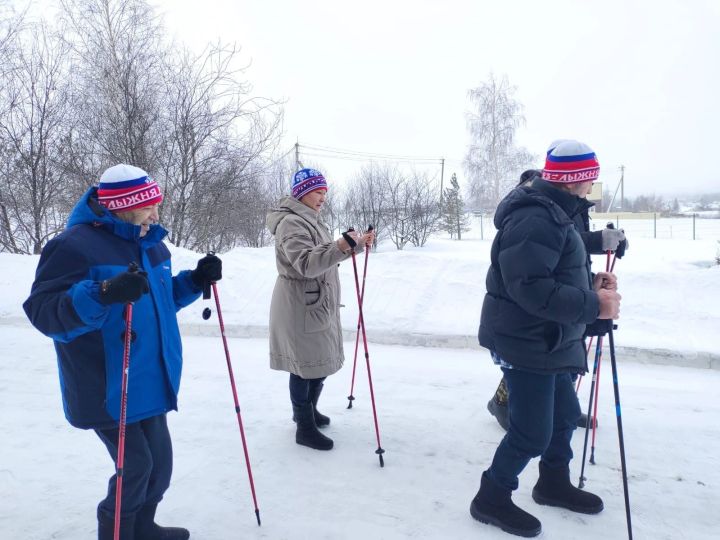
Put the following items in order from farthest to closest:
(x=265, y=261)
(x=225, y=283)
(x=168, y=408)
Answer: (x=265, y=261), (x=225, y=283), (x=168, y=408)

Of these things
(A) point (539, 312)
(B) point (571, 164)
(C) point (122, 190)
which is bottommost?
(A) point (539, 312)

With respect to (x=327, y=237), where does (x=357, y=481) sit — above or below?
below

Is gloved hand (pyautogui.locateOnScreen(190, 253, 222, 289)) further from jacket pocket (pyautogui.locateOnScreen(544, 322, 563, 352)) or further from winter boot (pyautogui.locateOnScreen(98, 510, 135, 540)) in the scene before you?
jacket pocket (pyautogui.locateOnScreen(544, 322, 563, 352))

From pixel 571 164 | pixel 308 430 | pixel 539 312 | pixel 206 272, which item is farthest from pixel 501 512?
pixel 206 272

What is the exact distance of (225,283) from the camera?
7.89m

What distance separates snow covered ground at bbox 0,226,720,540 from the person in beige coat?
1.30 ft

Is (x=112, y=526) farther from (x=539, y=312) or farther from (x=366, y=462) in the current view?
(x=539, y=312)

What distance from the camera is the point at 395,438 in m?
3.82

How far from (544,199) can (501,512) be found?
1.63 meters

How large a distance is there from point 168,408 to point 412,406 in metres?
2.48

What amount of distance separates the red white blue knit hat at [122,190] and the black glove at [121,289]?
0.46 meters

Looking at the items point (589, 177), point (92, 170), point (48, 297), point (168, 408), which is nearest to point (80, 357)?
point (48, 297)

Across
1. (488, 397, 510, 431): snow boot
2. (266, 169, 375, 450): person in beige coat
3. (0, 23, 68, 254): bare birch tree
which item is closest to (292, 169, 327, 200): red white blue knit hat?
(266, 169, 375, 450): person in beige coat

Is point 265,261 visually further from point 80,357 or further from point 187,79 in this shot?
point 80,357
